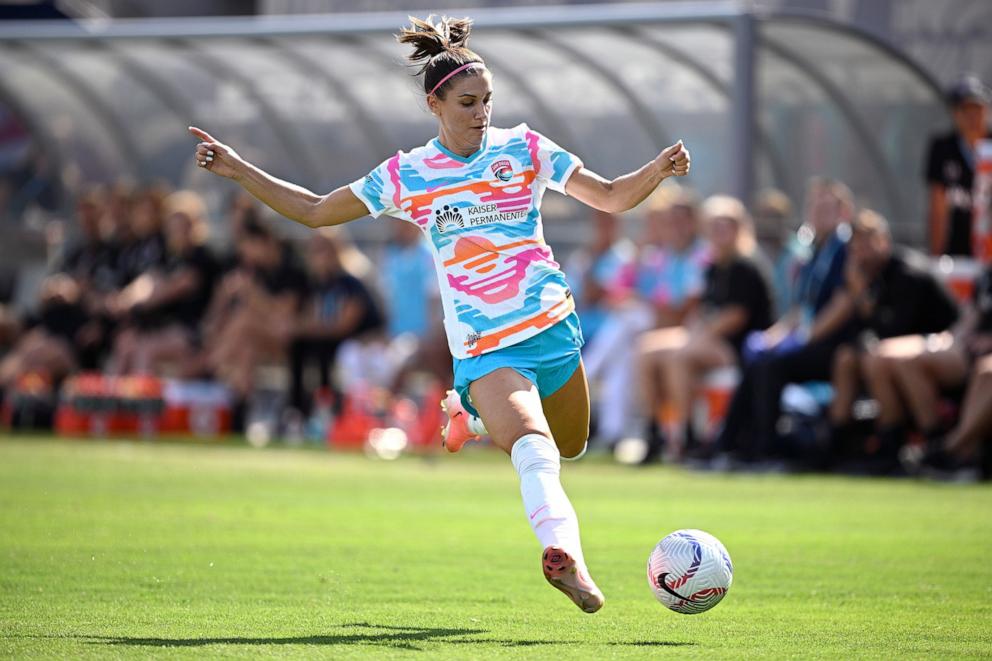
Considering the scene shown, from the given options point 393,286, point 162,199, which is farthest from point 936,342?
point 162,199

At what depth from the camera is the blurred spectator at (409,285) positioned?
18344 millimetres

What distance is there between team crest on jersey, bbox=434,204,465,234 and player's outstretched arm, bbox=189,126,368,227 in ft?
0.99

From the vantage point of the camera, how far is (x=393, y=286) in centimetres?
1872

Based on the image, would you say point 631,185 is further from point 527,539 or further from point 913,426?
point 913,426

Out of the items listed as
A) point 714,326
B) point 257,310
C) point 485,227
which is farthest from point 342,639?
point 257,310

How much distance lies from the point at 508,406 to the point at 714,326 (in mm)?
8887

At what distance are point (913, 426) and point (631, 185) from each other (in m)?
7.84

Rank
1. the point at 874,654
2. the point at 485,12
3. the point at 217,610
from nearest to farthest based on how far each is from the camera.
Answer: the point at 874,654 < the point at 217,610 < the point at 485,12

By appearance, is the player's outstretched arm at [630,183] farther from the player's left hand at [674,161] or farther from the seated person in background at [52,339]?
the seated person in background at [52,339]

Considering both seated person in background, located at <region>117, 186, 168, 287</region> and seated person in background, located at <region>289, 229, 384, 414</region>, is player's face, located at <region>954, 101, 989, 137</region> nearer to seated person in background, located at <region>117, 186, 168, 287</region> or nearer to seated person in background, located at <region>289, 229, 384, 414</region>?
seated person in background, located at <region>289, 229, 384, 414</region>

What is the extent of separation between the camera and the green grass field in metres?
5.84

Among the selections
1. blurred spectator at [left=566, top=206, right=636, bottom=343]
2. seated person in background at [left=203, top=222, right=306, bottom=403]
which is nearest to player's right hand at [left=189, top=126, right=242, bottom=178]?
blurred spectator at [left=566, top=206, right=636, bottom=343]

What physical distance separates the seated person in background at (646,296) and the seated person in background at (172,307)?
4.89 metres

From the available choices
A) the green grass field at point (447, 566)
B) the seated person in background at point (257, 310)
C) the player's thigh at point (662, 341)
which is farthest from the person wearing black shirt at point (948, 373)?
the seated person in background at point (257, 310)
